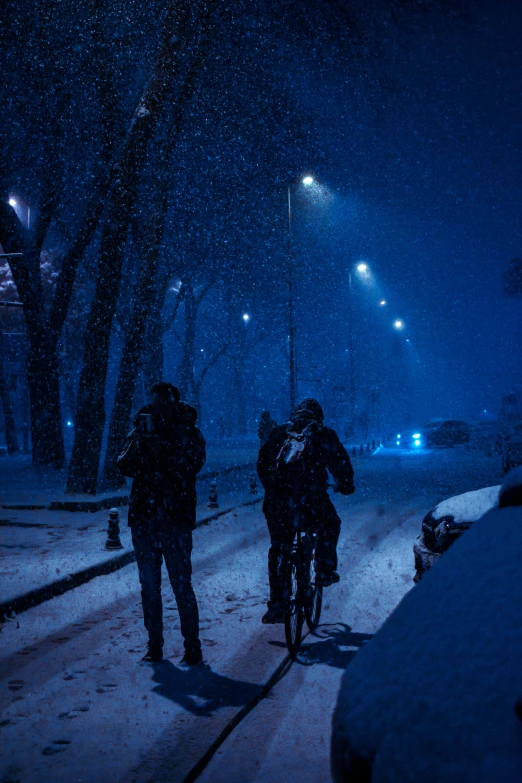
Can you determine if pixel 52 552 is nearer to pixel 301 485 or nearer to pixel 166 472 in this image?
pixel 301 485

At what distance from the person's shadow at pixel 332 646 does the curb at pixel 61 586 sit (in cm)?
279

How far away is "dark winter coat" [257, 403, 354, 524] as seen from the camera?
6234 mm

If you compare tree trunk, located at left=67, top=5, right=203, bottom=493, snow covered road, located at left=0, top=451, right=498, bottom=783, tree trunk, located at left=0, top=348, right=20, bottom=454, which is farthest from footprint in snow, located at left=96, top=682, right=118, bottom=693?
tree trunk, located at left=0, top=348, right=20, bottom=454

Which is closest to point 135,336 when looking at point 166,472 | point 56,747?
point 166,472

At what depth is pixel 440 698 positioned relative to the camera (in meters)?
1.47

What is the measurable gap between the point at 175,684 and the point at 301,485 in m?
1.87

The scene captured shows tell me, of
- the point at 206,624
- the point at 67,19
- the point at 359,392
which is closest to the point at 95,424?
the point at 67,19

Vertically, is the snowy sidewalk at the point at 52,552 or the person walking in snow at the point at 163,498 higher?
the person walking in snow at the point at 163,498

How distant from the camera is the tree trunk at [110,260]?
55.7 feet

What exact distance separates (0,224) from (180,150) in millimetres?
6632

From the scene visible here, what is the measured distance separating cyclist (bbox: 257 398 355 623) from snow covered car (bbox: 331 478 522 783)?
13.9ft

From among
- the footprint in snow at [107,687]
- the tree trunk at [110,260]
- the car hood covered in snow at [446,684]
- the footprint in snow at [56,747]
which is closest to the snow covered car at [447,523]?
the footprint in snow at [107,687]

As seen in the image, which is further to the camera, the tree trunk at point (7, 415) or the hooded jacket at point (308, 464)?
the tree trunk at point (7, 415)

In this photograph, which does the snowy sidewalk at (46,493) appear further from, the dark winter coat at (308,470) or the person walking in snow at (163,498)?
the person walking in snow at (163,498)
